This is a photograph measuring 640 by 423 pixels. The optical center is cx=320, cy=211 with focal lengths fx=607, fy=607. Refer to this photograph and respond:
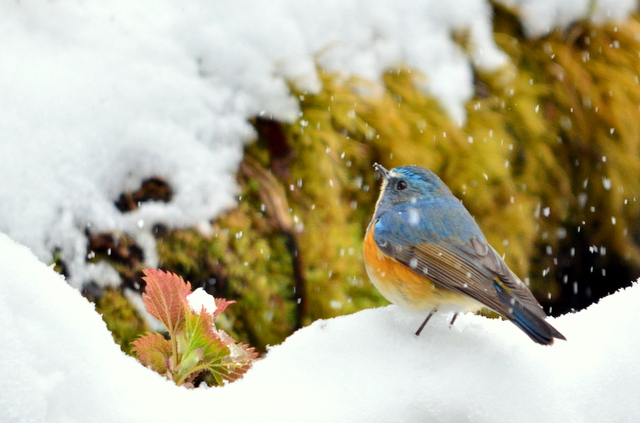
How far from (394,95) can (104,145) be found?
1.43m

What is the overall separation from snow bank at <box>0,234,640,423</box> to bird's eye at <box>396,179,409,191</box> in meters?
0.92

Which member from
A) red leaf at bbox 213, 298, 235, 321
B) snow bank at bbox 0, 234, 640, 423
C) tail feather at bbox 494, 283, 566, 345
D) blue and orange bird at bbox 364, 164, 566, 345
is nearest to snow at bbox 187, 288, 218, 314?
red leaf at bbox 213, 298, 235, 321

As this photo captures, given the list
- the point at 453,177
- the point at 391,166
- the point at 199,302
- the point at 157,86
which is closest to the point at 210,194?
the point at 157,86

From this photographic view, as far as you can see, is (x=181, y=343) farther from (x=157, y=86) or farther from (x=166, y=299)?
(x=157, y=86)

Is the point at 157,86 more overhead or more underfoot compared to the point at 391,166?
more overhead

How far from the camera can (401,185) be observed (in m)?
2.12

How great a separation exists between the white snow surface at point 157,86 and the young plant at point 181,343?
4.39 feet

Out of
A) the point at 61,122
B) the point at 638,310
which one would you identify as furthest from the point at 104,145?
Answer: the point at 638,310

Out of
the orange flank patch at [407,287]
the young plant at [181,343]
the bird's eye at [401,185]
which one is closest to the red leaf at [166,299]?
the young plant at [181,343]

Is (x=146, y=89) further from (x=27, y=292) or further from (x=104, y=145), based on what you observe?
(x=27, y=292)

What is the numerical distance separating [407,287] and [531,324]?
489 mm

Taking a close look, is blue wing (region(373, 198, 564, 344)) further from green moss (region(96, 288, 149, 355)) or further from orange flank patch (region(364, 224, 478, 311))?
green moss (region(96, 288, 149, 355))

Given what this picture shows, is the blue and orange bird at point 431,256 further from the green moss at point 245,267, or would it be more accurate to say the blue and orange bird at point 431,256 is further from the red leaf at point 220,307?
the green moss at point 245,267

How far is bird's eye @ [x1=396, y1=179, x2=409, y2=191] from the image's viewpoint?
211cm
